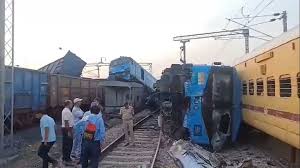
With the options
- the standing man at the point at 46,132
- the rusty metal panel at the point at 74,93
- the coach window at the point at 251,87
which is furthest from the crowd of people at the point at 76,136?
the rusty metal panel at the point at 74,93

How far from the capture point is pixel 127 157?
13.1m

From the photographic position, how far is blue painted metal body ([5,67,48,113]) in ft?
64.9

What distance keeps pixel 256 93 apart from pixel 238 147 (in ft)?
11.3

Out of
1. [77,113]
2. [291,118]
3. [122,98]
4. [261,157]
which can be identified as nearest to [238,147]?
[261,157]

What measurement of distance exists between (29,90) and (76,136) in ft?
32.5

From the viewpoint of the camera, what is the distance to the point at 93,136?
916 centimetres

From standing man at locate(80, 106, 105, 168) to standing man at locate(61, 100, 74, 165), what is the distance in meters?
1.92

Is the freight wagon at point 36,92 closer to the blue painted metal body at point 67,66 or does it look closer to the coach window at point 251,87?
the blue painted metal body at point 67,66

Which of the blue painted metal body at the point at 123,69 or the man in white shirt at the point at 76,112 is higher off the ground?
the blue painted metal body at the point at 123,69

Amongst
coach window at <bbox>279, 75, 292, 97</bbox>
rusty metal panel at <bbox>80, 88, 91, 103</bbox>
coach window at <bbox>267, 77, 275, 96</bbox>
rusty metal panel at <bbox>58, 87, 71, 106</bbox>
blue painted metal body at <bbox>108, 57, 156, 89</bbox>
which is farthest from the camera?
blue painted metal body at <bbox>108, 57, 156, 89</bbox>

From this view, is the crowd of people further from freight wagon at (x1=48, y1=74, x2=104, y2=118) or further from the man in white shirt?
freight wagon at (x1=48, y1=74, x2=104, y2=118)

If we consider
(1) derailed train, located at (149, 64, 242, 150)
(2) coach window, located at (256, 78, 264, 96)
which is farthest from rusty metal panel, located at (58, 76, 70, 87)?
(2) coach window, located at (256, 78, 264, 96)

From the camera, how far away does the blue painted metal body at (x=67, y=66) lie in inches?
1168

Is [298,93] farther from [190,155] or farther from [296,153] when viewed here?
[190,155]
